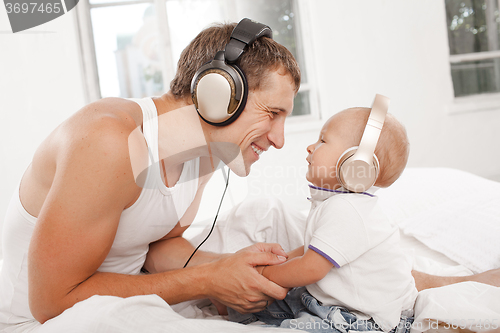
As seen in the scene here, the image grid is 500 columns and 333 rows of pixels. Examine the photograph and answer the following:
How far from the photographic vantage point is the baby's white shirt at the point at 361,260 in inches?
29.1

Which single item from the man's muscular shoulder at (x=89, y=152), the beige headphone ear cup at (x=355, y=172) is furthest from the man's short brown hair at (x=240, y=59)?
the beige headphone ear cup at (x=355, y=172)

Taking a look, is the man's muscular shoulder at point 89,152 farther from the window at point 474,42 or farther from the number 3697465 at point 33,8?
the window at point 474,42

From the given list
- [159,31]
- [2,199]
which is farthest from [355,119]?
[2,199]

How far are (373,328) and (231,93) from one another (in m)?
0.60

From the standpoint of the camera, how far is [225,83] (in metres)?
0.79

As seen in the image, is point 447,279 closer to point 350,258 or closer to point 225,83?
point 350,258

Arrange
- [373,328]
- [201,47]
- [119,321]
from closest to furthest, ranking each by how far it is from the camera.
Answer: [119,321] < [373,328] < [201,47]

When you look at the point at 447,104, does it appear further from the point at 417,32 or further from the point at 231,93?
the point at 231,93

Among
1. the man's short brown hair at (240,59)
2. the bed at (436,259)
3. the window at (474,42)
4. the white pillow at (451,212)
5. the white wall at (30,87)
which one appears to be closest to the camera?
the bed at (436,259)

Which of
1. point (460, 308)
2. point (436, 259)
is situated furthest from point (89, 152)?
point (436, 259)

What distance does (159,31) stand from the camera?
107 inches

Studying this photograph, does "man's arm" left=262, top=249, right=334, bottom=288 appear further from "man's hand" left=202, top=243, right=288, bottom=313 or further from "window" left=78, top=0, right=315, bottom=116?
"window" left=78, top=0, right=315, bottom=116

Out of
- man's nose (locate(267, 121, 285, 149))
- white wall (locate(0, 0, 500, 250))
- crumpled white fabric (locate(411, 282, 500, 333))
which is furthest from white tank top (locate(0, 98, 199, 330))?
white wall (locate(0, 0, 500, 250))

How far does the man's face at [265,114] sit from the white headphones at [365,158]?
23cm
